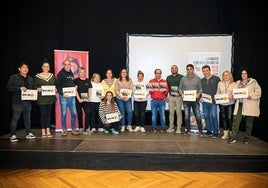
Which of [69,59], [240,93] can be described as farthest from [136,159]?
[69,59]

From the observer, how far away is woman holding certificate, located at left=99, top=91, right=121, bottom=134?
533 cm

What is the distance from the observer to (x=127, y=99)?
5.59m

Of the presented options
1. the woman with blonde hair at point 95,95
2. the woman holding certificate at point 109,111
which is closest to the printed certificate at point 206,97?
the woman holding certificate at point 109,111

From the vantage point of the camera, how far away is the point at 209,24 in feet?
21.3

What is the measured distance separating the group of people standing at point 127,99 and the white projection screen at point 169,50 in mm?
887

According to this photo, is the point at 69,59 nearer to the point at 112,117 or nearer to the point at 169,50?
the point at 112,117

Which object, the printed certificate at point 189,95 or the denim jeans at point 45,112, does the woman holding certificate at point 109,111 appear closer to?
the denim jeans at point 45,112

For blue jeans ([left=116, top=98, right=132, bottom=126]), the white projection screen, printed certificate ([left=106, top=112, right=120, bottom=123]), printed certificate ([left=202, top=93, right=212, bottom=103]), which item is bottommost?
printed certificate ([left=106, top=112, right=120, bottom=123])

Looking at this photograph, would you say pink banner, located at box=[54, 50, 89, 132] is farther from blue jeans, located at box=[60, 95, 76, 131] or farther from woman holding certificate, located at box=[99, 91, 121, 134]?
woman holding certificate, located at box=[99, 91, 121, 134]

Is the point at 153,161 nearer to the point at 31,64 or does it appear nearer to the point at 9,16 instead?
the point at 31,64

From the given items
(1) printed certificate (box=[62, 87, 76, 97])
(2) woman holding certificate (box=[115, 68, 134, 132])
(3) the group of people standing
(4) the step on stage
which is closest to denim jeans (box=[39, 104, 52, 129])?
(3) the group of people standing

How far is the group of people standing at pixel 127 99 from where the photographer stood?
15.4 ft

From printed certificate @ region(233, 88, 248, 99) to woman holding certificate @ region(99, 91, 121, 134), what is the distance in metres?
2.51

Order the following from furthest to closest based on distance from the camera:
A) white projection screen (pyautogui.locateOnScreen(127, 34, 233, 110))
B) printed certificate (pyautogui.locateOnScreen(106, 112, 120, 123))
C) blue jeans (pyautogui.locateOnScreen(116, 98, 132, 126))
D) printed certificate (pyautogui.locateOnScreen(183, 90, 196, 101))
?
white projection screen (pyautogui.locateOnScreen(127, 34, 233, 110)), blue jeans (pyautogui.locateOnScreen(116, 98, 132, 126)), printed certificate (pyautogui.locateOnScreen(106, 112, 120, 123)), printed certificate (pyautogui.locateOnScreen(183, 90, 196, 101))
